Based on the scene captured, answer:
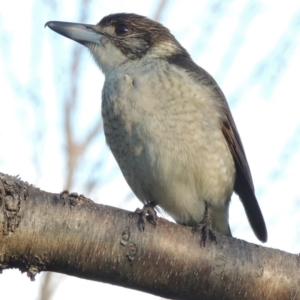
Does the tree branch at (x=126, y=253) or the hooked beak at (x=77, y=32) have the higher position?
the hooked beak at (x=77, y=32)

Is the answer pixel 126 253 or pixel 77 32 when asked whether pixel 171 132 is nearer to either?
pixel 77 32

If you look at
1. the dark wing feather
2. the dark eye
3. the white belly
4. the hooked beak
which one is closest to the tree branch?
the white belly

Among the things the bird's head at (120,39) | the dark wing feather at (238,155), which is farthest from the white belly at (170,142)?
the bird's head at (120,39)

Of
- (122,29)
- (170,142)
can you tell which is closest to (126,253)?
(170,142)

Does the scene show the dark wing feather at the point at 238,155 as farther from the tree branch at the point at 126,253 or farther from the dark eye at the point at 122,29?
the tree branch at the point at 126,253

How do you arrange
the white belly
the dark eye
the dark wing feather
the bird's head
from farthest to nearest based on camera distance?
the dark eye < the bird's head < the dark wing feather < the white belly

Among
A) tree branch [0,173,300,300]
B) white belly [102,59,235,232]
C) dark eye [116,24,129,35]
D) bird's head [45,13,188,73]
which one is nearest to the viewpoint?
tree branch [0,173,300,300]

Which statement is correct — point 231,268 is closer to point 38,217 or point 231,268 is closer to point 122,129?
point 38,217

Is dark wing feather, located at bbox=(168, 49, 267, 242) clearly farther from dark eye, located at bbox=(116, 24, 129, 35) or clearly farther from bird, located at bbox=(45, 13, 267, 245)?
dark eye, located at bbox=(116, 24, 129, 35)
